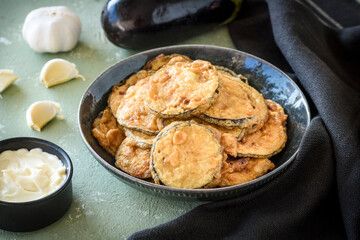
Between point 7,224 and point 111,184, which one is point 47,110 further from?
point 7,224

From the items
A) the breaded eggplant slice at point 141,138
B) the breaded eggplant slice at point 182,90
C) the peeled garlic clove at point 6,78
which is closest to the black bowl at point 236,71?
the breaded eggplant slice at point 141,138

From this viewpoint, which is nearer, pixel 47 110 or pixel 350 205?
pixel 350 205

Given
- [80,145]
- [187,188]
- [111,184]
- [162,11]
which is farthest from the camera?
[162,11]

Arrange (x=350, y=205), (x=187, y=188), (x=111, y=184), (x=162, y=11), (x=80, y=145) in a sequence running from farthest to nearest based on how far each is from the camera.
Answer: (x=162, y=11)
(x=80, y=145)
(x=111, y=184)
(x=350, y=205)
(x=187, y=188)

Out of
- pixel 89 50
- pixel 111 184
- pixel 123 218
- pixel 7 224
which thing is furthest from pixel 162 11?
pixel 7 224

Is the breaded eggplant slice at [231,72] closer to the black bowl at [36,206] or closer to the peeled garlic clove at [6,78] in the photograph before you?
the black bowl at [36,206]

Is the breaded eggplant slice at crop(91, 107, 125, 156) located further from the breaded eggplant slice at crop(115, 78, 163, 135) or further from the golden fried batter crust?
the golden fried batter crust

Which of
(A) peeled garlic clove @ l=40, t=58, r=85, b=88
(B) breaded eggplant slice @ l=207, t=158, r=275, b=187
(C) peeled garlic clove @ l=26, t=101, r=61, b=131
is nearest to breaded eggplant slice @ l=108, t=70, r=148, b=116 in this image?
A: (C) peeled garlic clove @ l=26, t=101, r=61, b=131
